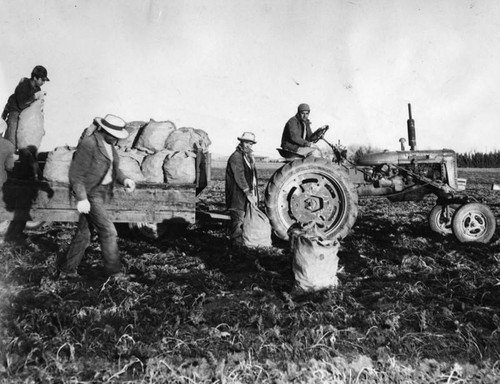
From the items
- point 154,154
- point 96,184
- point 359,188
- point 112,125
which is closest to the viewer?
point 112,125

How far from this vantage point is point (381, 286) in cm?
417

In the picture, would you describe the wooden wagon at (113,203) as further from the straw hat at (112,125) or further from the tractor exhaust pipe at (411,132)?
the tractor exhaust pipe at (411,132)

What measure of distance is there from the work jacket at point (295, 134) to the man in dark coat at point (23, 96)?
3.22m

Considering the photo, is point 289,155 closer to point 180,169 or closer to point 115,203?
point 180,169

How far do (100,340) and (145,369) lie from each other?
50 centimetres

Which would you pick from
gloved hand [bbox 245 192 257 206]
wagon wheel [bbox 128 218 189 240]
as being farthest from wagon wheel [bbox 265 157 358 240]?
wagon wheel [bbox 128 218 189 240]

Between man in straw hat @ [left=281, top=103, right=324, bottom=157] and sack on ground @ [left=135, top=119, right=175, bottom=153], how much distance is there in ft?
5.19

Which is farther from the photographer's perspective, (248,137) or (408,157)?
(408,157)

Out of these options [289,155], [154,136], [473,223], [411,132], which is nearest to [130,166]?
[154,136]

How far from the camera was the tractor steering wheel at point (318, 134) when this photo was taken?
5.91 meters

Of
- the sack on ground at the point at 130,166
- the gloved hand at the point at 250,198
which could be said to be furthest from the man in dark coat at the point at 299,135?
the sack on ground at the point at 130,166

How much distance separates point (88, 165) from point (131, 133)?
1.94m

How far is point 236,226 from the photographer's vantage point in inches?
233

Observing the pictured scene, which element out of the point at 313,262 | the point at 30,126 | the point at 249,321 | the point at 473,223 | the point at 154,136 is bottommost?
the point at 249,321
